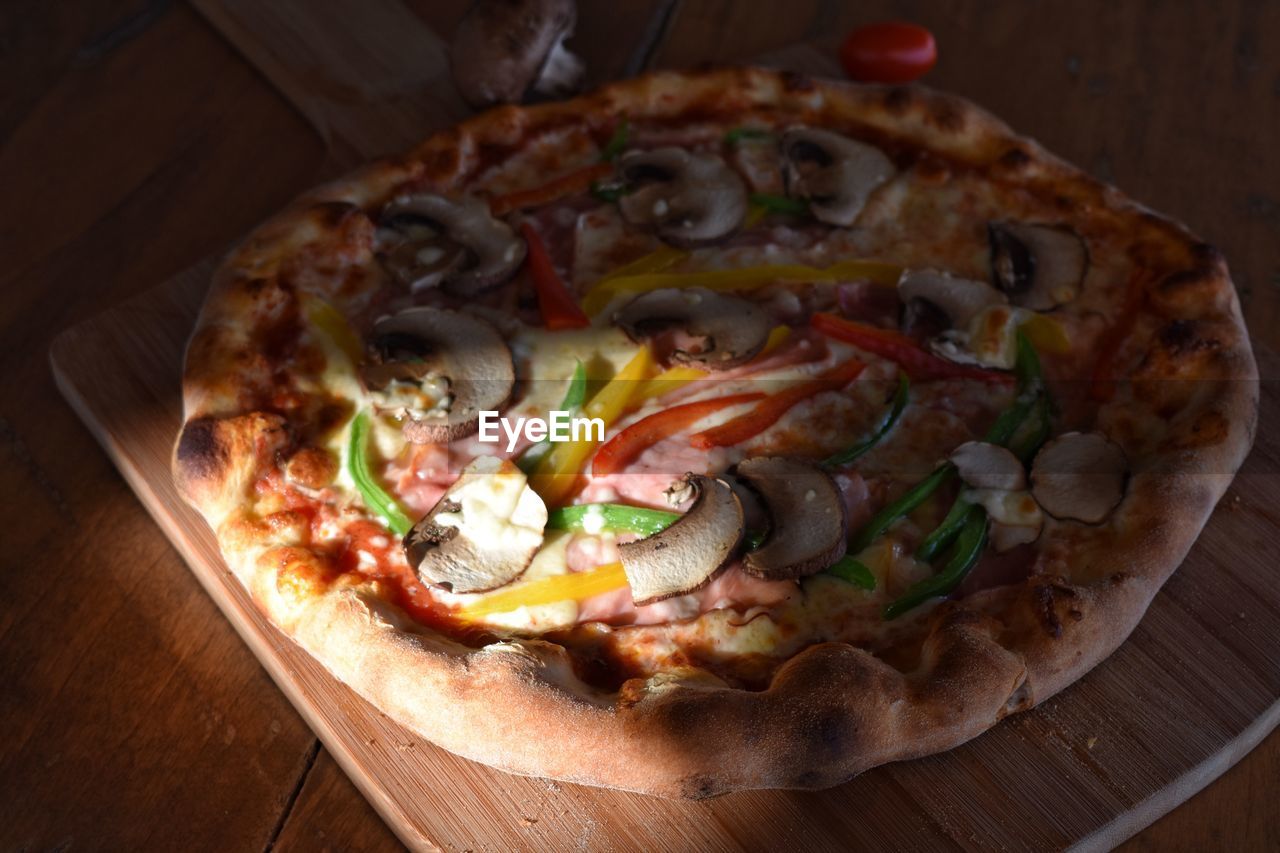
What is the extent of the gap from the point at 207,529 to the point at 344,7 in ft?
7.33

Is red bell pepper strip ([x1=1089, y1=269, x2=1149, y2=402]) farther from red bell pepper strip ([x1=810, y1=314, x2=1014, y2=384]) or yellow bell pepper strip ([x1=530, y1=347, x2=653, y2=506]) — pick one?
yellow bell pepper strip ([x1=530, y1=347, x2=653, y2=506])

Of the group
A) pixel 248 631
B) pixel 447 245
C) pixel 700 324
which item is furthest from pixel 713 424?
pixel 248 631

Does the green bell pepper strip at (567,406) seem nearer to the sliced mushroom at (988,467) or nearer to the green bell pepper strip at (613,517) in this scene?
the green bell pepper strip at (613,517)

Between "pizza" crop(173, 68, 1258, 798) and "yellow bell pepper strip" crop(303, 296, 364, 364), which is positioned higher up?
"yellow bell pepper strip" crop(303, 296, 364, 364)

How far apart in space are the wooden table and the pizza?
1.28 ft

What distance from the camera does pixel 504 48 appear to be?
3949mm

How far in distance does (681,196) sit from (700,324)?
532 mm

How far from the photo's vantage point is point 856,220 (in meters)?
3.73

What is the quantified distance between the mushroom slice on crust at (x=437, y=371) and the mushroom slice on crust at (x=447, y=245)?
19cm

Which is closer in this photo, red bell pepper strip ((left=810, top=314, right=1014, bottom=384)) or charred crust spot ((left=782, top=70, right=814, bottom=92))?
→ red bell pepper strip ((left=810, top=314, right=1014, bottom=384))

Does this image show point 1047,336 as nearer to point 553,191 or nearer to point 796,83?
point 796,83

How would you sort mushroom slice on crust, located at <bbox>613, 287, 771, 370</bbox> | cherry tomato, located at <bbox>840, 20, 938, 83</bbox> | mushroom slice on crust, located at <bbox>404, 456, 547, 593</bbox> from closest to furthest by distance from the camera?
mushroom slice on crust, located at <bbox>404, 456, 547, 593</bbox> → mushroom slice on crust, located at <bbox>613, 287, 771, 370</bbox> → cherry tomato, located at <bbox>840, 20, 938, 83</bbox>

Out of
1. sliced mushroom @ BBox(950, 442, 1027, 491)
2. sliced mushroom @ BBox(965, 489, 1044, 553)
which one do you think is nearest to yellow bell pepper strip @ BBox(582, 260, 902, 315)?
sliced mushroom @ BBox(950, 442, 1027, 491)

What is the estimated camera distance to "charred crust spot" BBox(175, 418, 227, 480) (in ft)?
10.1
